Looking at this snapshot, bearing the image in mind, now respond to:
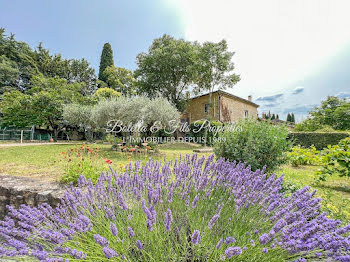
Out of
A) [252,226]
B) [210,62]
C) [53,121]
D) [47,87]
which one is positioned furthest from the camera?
[47,87]

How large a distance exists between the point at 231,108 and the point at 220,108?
2310mm

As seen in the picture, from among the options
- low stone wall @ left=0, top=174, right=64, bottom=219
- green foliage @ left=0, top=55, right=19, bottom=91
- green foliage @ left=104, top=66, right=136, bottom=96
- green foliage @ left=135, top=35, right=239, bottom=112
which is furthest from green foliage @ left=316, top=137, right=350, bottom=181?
green foliage @ left=0, top=55, right=19, bottom=91

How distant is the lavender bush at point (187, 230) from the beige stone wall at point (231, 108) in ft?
66.1

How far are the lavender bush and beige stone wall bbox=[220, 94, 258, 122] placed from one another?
2015 centimetres

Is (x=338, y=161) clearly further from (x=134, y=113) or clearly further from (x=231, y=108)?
(x=231, y=108)

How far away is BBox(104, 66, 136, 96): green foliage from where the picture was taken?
26.8m

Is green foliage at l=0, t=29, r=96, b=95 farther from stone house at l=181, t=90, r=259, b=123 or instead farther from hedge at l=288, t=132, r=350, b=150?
hedge at l=288, t=132, r=350, b=150

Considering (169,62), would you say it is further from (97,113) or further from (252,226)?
(252,226)

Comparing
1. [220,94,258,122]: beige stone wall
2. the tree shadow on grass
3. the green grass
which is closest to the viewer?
the tree shadow on grass

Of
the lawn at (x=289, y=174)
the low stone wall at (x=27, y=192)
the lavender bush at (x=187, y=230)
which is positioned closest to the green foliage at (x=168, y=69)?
the lawn at (x=289, y=174)

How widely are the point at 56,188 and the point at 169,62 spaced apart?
59.4 feet

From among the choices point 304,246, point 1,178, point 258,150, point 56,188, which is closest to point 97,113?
point 1,178

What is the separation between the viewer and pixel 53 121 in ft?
61.7

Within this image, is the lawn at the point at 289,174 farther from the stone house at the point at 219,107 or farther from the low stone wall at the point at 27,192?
the stone house at the point at 219,107
